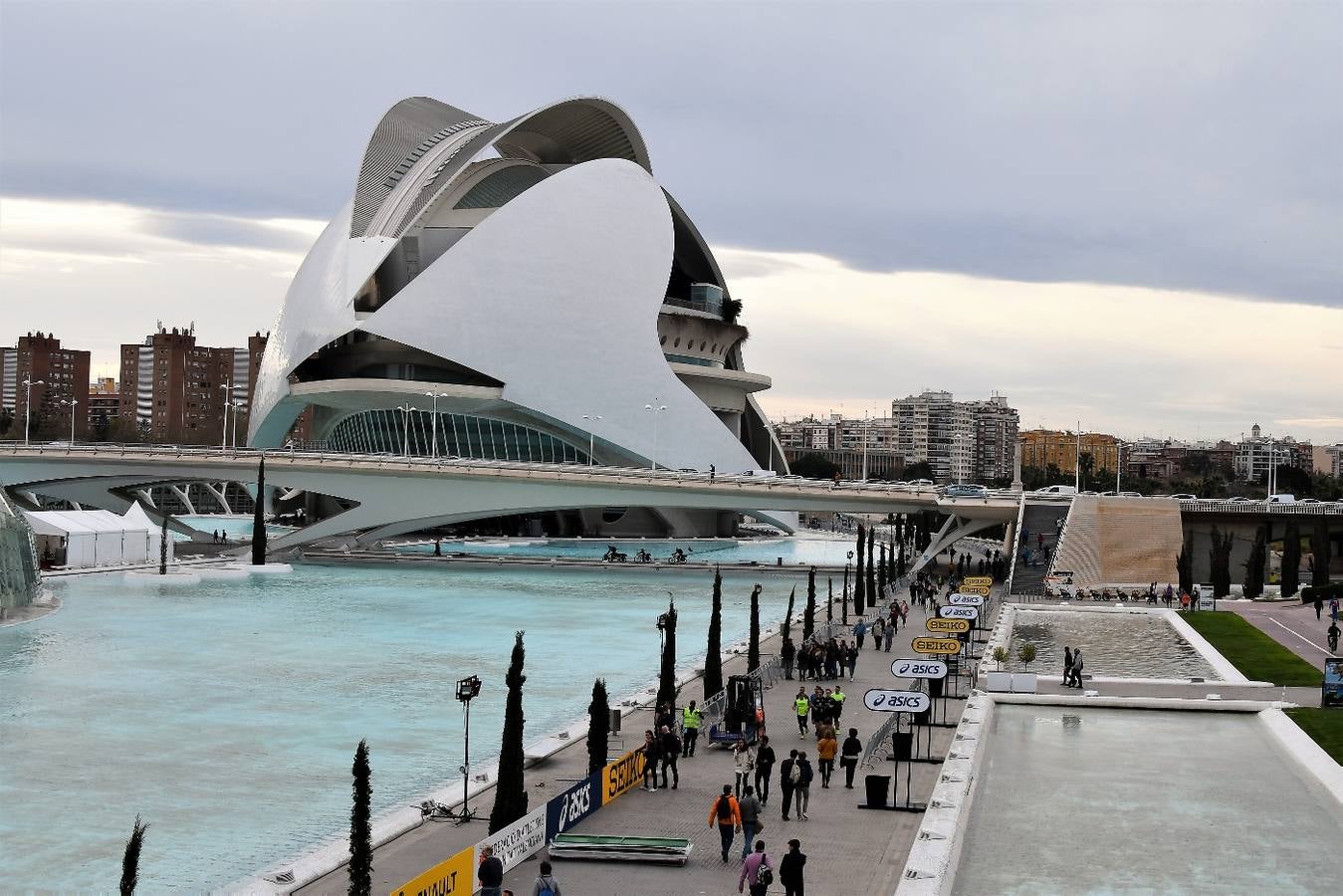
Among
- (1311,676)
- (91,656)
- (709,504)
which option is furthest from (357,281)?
(1311,676)

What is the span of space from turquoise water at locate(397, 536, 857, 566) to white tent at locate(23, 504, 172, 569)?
1458 cm

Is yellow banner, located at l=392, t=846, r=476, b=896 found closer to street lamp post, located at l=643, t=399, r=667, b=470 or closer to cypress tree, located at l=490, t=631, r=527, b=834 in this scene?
cypress tree, located at l=490, t=631, r=527, b=834

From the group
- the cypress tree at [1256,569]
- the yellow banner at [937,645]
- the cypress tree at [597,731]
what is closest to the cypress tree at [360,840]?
the cypress tree at [597,731]

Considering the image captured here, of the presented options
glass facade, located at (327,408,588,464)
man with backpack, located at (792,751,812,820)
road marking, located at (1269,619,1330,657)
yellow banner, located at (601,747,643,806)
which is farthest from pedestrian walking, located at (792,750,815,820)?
glass facade, located at (327,408,588,464)

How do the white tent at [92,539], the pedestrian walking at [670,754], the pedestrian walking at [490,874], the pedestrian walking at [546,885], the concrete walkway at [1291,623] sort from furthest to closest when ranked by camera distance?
the white tent at [92,539] < the concrete walkway at [1291,623] < the pedestrian walking at [670,754] < the pedestrian walking at [490,874] < the pedestrian walking at [546,885]

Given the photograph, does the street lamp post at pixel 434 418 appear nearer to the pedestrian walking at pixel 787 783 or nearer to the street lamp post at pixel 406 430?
the street lamp post at pixel 406 430

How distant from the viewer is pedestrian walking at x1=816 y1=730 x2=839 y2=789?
1731cm

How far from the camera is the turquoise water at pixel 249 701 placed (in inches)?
625

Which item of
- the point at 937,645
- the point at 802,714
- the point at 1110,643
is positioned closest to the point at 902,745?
the point at 802,714

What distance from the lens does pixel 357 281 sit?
75625 millimetres

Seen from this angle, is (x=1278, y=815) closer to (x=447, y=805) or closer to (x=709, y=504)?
(x=447, y=805)

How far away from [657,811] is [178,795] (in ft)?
18.9

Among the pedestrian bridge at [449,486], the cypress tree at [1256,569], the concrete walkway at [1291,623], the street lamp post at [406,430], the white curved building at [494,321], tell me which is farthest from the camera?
the street lamp post at [406,430]

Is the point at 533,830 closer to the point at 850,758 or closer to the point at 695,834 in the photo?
the point at 695,834
